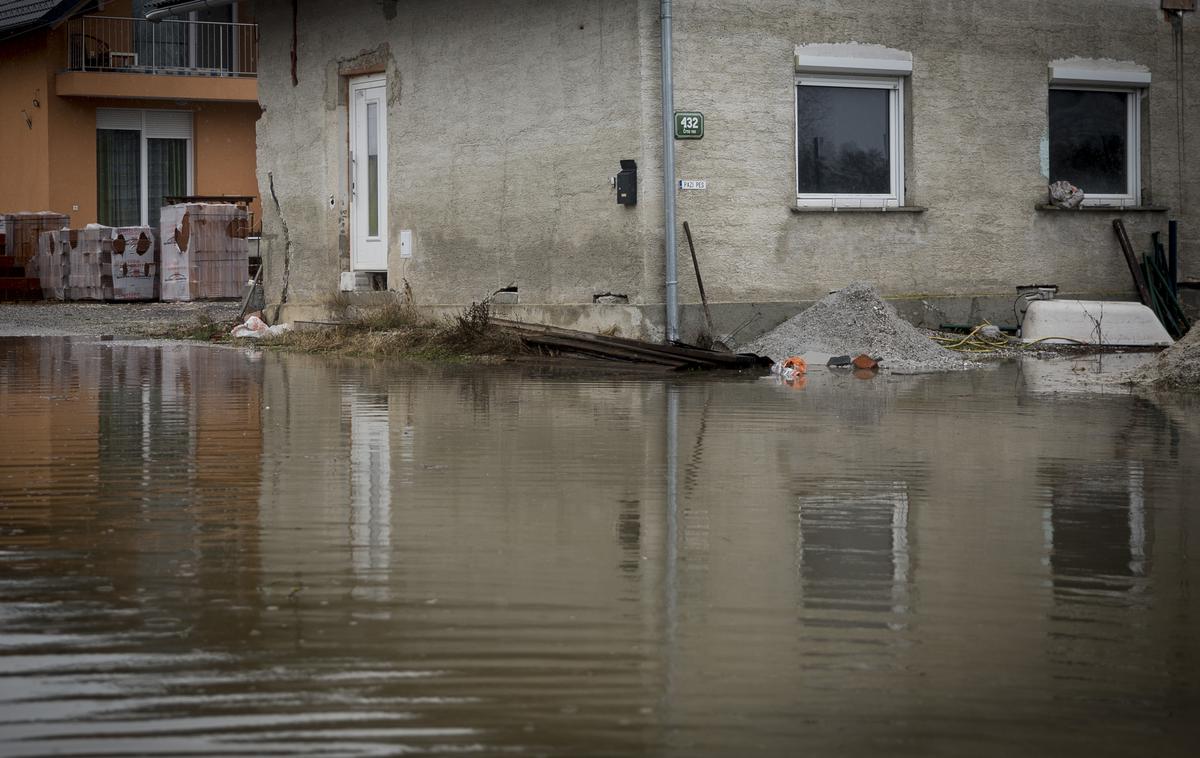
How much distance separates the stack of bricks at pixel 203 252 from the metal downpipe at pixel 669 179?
1478 cm

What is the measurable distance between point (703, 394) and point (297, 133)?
9516 mm

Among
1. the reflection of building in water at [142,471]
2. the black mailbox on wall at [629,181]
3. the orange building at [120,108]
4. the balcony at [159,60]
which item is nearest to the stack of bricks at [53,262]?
the orange building at [120,108]

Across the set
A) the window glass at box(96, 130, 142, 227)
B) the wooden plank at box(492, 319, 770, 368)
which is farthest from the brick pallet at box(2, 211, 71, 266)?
the wooden plank at box(492, 319, 770, 368)

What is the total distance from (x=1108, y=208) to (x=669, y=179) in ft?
17.2

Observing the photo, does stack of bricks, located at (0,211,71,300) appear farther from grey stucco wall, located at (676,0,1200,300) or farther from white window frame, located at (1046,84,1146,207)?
white window frame, located at (1046,84,1146,207)

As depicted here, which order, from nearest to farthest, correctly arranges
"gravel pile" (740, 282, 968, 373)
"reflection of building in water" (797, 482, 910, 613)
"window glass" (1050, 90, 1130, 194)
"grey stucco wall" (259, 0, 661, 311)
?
"reflection of building in water" (797, 482, 910, 613), "gravel pile" (740, 282, 968, 373), "grey stucco wall" (259, 0, 661, 311), "window glass" (1050, 90, 1130, 194)

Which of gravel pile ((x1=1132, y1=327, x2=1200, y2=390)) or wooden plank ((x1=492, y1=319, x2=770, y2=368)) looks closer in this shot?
gravel pile ((x1=1132, y1=327, x2=1200, y2=390))

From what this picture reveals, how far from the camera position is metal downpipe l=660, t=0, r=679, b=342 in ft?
45.3

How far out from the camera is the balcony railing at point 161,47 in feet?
111

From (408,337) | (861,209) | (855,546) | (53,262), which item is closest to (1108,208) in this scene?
(861,209)

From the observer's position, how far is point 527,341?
13.7 m

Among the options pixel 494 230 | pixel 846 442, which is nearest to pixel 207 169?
pixel 494 230

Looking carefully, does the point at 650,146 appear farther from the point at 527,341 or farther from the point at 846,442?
the point at 846,442

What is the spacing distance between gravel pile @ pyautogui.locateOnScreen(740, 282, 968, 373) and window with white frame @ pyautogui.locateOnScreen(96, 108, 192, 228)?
24.5 meters
